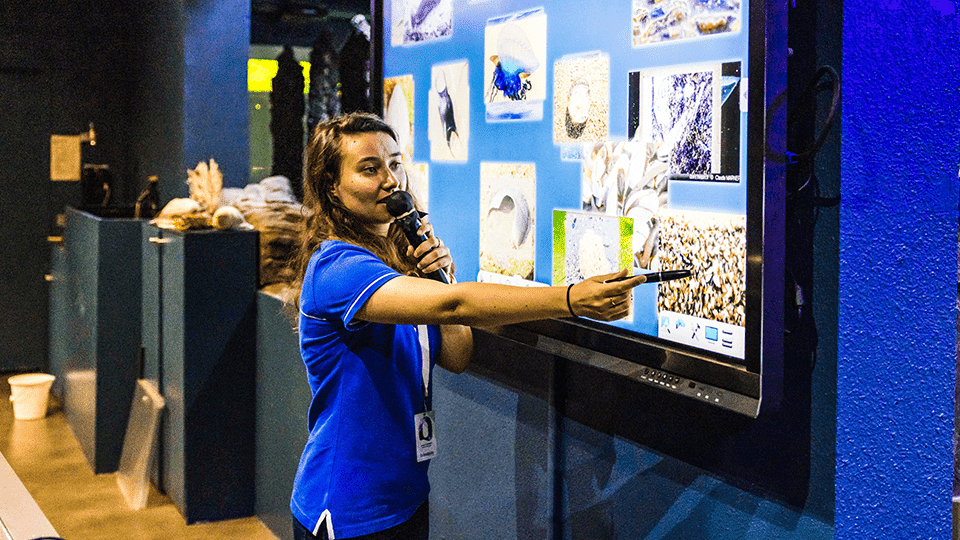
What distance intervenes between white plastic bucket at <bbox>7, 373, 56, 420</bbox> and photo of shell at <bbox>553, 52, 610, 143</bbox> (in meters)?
4.93

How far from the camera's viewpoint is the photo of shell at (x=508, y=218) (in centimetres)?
203

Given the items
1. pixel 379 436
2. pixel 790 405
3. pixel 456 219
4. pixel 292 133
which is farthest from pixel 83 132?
pixel 790 405

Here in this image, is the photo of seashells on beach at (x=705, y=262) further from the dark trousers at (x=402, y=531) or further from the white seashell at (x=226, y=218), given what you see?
the white seashell at (x=226, y=218)

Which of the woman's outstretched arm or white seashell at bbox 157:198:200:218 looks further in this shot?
white seashell at bbox 157:198:200:218

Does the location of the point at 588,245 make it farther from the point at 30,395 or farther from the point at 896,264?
the point at 30,395

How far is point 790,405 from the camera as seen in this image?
4.99 feet

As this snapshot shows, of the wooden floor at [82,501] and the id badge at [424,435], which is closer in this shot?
the id badge at [424,435]

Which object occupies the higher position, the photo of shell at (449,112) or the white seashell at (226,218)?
the photo of shell at (449,112)

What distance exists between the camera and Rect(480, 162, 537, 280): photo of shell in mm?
2033

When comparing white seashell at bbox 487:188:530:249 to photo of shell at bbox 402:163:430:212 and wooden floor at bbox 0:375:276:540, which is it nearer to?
photo of shell at bbox 402:163:430:212

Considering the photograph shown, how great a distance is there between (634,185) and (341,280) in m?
0.55

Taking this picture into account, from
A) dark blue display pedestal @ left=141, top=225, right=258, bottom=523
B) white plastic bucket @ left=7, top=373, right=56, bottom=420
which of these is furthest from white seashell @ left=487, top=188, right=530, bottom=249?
white plastic bucket @ left=7, top=373, right=56, bottom=420

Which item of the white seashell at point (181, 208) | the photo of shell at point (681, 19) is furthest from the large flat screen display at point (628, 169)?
the white seashell at point (181, 208)

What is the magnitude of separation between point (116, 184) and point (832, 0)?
654 centimetres
